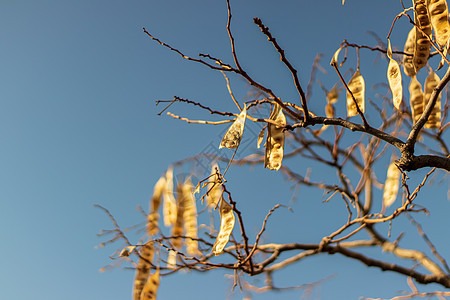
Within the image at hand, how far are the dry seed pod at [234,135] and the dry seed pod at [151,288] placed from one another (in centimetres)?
96

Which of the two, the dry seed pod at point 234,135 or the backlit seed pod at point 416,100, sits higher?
the backlit seed pod at point 416,100

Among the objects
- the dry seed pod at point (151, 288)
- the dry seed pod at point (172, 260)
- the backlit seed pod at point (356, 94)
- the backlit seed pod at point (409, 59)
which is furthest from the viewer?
the dry seed pod at point (172, 260)

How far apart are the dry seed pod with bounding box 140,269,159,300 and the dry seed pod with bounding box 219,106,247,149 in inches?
37.7

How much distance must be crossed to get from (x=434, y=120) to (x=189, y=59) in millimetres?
925

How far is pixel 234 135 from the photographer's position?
123 cm

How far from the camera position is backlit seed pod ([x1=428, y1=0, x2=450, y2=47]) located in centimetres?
131

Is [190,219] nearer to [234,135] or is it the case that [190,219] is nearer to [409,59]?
[234,135]

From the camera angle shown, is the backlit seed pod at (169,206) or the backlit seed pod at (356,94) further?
the backlit seed pod at (169,206)

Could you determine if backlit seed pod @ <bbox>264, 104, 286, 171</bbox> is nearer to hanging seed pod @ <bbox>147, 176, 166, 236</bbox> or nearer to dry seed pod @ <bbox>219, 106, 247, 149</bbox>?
dry seed pod @ <bbox>219, 106, 247, 149</bbox>

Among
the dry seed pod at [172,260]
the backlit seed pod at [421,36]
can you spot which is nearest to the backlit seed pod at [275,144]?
the backlit seed pod at [421,36]

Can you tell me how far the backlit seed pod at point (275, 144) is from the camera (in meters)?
1.32

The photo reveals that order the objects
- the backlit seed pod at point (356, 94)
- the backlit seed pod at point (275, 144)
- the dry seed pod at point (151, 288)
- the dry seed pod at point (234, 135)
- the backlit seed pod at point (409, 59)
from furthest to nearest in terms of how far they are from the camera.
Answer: the dry seed pod at point (151, 288) → the backlit seed pod at point (409, 59) → the backlit seed pod at point (356, 94) → the backlit seed pod at point (275, 144) → the dry seed pod at point (234, 135)

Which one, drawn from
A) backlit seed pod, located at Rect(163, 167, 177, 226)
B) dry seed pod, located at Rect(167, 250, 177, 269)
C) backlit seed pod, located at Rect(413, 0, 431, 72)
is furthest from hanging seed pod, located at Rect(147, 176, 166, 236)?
backlit seed pod, located at Rect(413, 0, 431, 72)

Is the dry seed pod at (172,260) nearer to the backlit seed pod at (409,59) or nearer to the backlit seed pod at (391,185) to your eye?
the backlit seed pod at (391,185)
